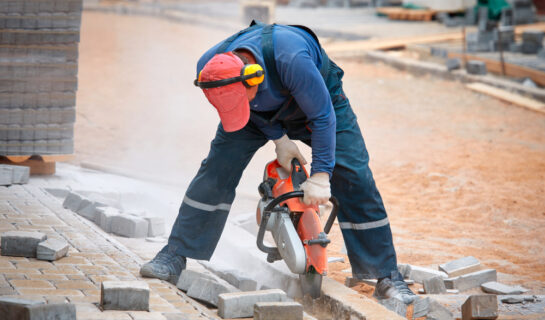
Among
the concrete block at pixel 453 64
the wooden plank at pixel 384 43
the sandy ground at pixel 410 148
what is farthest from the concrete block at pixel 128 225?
the wooden plank at pixel 384 43

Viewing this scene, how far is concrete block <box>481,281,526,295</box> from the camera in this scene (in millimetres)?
4684

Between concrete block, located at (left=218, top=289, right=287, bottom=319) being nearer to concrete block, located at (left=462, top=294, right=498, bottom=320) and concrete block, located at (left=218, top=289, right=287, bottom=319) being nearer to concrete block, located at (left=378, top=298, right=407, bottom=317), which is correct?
concrete block, located at (left=378, top=298, right=407, bottom=317)

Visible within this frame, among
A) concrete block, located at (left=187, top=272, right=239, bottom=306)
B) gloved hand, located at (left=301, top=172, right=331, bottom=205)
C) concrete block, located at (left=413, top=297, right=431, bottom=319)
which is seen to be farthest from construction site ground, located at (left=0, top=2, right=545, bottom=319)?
gloved hand, located at (left=301, top=172, right=331, bottom=205)

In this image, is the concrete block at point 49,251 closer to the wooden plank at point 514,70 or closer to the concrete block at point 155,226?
the concrete block at point 155,226

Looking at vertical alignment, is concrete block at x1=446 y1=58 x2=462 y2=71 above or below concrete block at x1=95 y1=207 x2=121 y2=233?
above

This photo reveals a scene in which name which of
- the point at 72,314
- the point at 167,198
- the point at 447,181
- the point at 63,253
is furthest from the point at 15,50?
the point at 447,181

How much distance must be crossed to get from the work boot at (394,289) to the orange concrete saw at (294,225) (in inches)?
17.5

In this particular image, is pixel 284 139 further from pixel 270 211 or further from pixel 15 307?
pixel 15 307

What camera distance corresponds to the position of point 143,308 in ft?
12.1

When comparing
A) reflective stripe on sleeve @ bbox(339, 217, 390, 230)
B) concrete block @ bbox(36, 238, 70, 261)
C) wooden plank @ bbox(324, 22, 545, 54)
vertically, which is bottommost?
concrete block @ bbox(36, 238, 70, 261)

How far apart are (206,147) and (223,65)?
5527 mm

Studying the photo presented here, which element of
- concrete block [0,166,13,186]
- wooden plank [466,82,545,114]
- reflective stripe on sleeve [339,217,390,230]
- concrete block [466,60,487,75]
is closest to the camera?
reflective stripe on sleeve [339,217,390,230]

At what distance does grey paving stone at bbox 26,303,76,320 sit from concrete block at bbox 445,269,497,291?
2695 millimetres

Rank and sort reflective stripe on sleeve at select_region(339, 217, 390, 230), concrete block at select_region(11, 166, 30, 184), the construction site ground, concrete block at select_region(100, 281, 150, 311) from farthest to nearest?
concrete block at select_region(11, 166, 30, 184)
the construction site ground
reflective stripe on sleeve at select_region(339, 217, 390, 230)
concrete block at select_region(100, 281, 150, 311)
